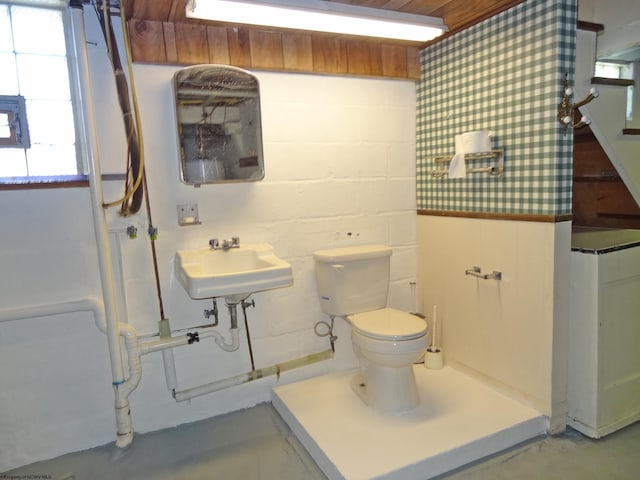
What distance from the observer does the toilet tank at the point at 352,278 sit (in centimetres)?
240

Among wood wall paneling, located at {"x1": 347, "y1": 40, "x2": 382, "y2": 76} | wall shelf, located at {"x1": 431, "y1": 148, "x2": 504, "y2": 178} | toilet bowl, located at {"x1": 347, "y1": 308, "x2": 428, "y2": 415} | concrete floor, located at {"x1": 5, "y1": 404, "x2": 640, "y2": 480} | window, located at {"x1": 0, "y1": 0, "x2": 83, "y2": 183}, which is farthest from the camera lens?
wood wall paneling, located at {"x1": 347, "y1": 40, "x2": 382, "y2": 76}

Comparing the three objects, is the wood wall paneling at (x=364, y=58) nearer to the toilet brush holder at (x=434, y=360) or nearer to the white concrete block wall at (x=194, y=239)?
the white concrete block wall at (x=194, y=239)

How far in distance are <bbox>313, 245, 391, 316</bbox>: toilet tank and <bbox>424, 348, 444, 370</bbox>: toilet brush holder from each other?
1.58 feet

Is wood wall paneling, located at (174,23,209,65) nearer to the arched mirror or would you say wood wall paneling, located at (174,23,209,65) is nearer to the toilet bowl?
the arched mirror

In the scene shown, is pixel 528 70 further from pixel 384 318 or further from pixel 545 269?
pixel 384 318

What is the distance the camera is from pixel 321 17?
2.03m

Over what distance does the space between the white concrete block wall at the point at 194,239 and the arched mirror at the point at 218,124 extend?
0.10m

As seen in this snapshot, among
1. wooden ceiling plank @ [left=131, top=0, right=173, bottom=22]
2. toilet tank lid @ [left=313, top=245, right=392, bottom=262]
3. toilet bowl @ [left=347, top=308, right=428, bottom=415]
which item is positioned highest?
wooden ceiling plank @ [left=131, top=0, right=173, bottom=22]

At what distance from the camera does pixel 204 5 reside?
1832 millimetres

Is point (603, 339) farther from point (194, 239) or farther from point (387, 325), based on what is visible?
point (194, 239)

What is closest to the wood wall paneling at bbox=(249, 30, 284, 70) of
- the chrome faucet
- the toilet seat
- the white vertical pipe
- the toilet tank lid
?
the white vertical pipe

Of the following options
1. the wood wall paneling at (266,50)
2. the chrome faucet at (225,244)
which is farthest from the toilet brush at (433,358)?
the wood wall paneling at (266,50)

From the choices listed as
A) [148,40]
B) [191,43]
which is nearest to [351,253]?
[191,43]

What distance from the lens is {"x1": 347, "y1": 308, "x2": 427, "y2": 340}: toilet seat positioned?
206 cm
